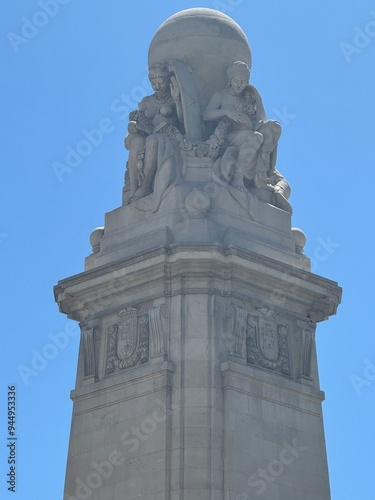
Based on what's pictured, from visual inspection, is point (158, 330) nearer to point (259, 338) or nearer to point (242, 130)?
point (259, 338)

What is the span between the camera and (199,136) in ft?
135

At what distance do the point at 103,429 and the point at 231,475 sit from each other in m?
4.03

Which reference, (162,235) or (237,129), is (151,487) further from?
(237,129)

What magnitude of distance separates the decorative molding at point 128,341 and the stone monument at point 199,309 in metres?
0.04

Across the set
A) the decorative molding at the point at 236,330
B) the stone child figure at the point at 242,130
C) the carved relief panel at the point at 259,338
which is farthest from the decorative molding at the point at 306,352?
the stone child figure at the point at 242,130

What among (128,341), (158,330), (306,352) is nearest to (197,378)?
(158,330)

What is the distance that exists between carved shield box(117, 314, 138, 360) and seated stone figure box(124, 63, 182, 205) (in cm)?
324

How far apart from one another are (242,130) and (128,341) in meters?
6.70

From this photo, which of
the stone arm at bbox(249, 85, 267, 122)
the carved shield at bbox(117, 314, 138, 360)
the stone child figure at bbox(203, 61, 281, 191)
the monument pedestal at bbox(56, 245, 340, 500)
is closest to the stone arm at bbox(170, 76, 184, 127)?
the stone child figure at bbox(203, 61, 281, 191)

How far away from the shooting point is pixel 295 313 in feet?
131

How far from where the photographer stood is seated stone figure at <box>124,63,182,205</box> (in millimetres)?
40438

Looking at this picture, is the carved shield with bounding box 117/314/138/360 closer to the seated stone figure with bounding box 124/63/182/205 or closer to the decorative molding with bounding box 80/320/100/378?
the decorative molding with bounding box 80/320/100/378

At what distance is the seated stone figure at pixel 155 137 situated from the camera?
40.4 m

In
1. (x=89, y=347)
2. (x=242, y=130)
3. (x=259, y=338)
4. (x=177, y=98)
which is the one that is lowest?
(x=259, y=338)
